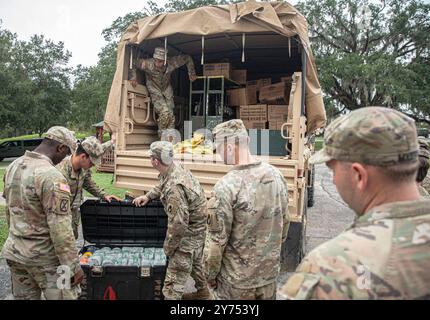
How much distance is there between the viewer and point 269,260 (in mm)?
2479

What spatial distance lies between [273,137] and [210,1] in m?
20.7

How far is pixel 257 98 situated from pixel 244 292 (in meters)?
4.48

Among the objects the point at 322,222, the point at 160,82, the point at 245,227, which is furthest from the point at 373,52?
the point at 245,227

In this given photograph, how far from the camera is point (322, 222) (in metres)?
7.32

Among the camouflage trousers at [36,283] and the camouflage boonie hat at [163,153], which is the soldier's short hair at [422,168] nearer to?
the camouflage boonie hat at [163,153]

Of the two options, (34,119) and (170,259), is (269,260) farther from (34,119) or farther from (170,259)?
(34,119)

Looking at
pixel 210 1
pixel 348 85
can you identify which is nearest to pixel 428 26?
pixel 348 85

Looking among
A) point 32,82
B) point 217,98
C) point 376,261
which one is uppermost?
point 32,82

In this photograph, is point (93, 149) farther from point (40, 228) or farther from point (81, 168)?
point (40, 228)

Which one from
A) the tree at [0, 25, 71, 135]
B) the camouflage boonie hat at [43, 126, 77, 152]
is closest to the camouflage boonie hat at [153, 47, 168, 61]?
the camouflage boonie hat at [43, 126, 77, 152]

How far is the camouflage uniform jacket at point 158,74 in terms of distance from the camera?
502 cm

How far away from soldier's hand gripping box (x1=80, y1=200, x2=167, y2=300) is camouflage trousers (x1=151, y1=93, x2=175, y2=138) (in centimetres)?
190

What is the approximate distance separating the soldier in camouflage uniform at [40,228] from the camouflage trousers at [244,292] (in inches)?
39.7

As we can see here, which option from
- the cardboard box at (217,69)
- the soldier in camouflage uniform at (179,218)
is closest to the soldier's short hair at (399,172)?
the soldier in camouflage uniform at (179,218)
